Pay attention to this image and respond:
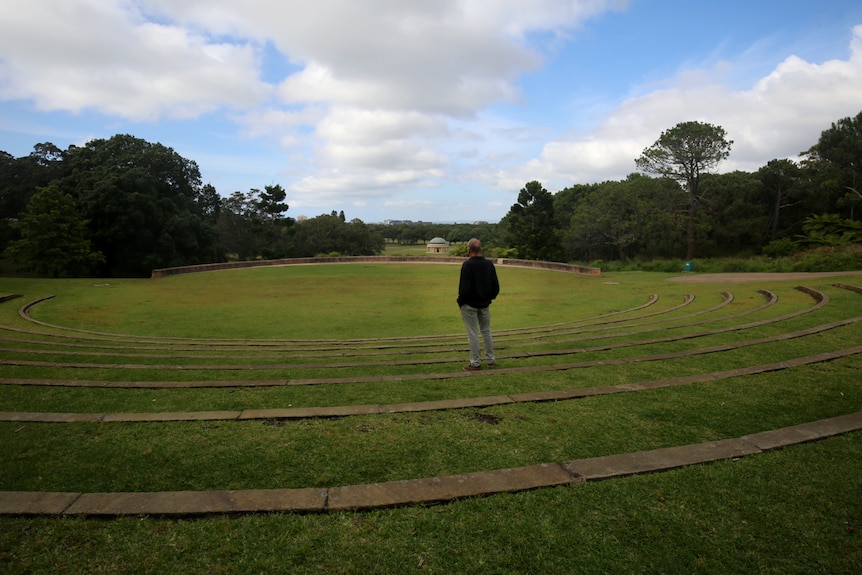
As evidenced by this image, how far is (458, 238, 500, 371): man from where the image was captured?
239 inches

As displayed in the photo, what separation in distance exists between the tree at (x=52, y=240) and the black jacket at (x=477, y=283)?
119 feet

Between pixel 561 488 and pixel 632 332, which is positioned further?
pixel 632 332

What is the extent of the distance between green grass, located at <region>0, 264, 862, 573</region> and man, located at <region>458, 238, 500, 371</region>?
15.2 inches

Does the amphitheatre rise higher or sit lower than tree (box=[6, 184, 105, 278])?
lower

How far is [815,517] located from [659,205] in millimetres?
45394

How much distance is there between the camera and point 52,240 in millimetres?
31531

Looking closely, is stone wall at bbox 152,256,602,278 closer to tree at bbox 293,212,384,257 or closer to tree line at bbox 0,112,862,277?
tree line at bbox 0,112,862,277

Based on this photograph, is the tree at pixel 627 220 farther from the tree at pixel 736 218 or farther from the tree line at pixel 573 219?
the tree at pixel 736 218

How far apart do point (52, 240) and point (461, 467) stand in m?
39.2

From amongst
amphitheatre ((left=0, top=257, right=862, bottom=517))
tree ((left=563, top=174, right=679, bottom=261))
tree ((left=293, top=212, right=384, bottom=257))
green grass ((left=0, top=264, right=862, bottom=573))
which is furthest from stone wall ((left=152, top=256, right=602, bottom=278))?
green grass ((left=0, top=264, right=862, bottom=573))

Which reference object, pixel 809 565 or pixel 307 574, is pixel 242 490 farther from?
pixel 809 565

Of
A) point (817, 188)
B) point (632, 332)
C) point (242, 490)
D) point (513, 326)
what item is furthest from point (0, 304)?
point (817, 188)

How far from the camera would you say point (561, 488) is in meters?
2.81

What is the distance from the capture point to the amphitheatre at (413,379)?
274cm
